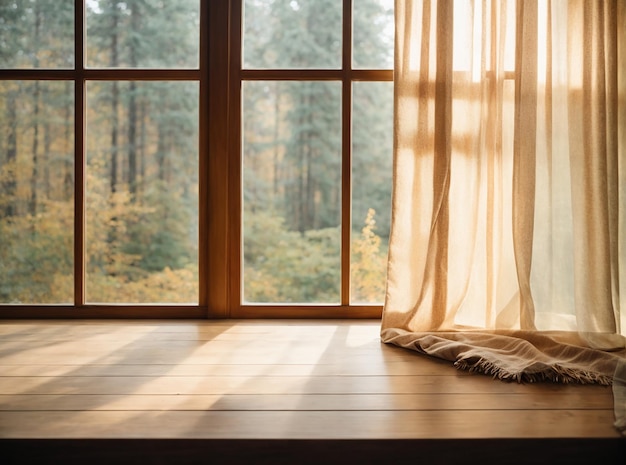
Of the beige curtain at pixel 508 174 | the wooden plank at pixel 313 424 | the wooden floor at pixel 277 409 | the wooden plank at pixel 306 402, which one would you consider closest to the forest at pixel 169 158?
the beige curtain at pixel 508 174

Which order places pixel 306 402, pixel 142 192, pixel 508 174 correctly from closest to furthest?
pixel 306 402, pixel 508 174, pixel 142 192

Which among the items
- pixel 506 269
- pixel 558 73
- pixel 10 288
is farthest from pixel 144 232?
pixel 558 73

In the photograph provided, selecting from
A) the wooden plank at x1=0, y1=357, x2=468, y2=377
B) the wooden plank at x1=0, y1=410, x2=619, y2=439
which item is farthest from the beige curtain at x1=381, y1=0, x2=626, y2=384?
the wooden plank at x1=0, y1=410, x2=619, y2=439

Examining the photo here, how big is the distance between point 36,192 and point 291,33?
1593 millimetres

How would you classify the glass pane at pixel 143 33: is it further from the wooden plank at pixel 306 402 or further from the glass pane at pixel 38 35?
the wooden plank at pixel 306 402

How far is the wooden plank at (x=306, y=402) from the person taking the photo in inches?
48.1

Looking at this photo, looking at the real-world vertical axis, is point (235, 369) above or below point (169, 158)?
below

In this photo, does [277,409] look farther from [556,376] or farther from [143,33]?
[143,33]

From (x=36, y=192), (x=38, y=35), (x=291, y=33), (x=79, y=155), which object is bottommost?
(x=36, y=192)

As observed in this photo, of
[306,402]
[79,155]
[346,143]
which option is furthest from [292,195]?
[306,402]

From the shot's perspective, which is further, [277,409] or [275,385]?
[275,385]

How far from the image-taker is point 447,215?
1921mm

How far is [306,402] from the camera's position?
1.26 meters

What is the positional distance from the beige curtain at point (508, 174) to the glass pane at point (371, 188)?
0.40 m
